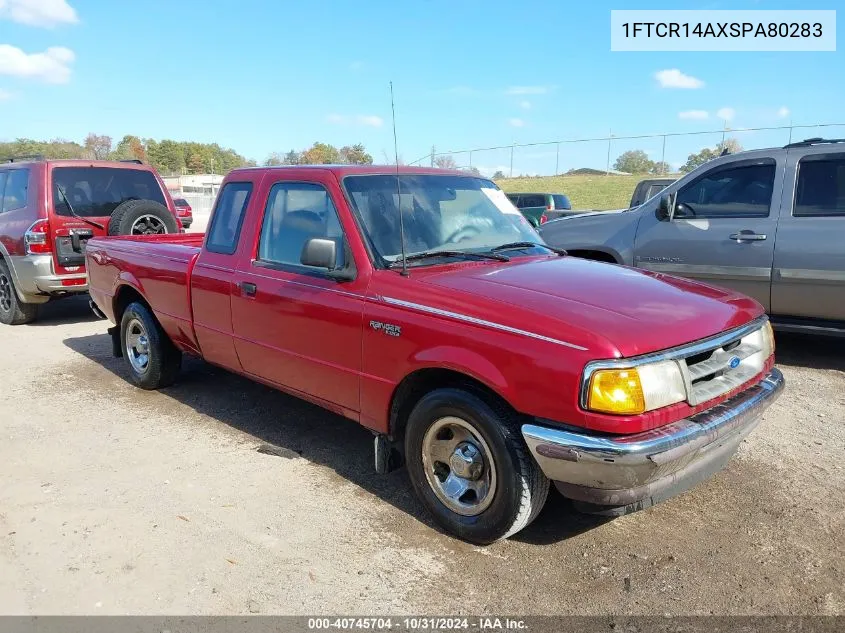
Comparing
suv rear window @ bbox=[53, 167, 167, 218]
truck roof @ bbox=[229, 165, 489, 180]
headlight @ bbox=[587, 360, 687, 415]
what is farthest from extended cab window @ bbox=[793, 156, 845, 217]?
suv rear window @ bbox=[53, 167, 167, 218]

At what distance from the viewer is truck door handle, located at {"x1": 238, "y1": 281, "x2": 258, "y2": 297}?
4.25 meters

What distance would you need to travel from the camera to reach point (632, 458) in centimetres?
265

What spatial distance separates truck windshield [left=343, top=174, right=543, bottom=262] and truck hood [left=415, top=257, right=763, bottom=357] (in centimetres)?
31

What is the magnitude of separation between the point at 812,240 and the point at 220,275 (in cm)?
507

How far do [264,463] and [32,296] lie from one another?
5615mm

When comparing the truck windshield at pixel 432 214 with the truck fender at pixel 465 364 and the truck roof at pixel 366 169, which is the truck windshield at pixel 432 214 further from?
the truck fender at pixel 465 364

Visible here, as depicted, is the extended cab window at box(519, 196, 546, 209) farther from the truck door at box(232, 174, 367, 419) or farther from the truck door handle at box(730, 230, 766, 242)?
the truck door at box(232, 174, 367, 419)

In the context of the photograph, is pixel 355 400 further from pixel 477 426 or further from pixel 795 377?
pixel 795 377

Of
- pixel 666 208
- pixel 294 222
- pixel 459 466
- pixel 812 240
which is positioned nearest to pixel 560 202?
pixel 666 208

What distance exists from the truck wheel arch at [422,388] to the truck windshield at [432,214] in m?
0.70

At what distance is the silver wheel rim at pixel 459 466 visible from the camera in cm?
314

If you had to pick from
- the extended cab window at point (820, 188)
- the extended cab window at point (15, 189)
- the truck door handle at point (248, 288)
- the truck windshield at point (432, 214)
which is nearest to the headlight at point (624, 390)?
the truck windshield at point (432, 214)

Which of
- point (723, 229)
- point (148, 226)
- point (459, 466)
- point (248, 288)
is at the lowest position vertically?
point (459, 466)

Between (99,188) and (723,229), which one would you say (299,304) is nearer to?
(723,229)
